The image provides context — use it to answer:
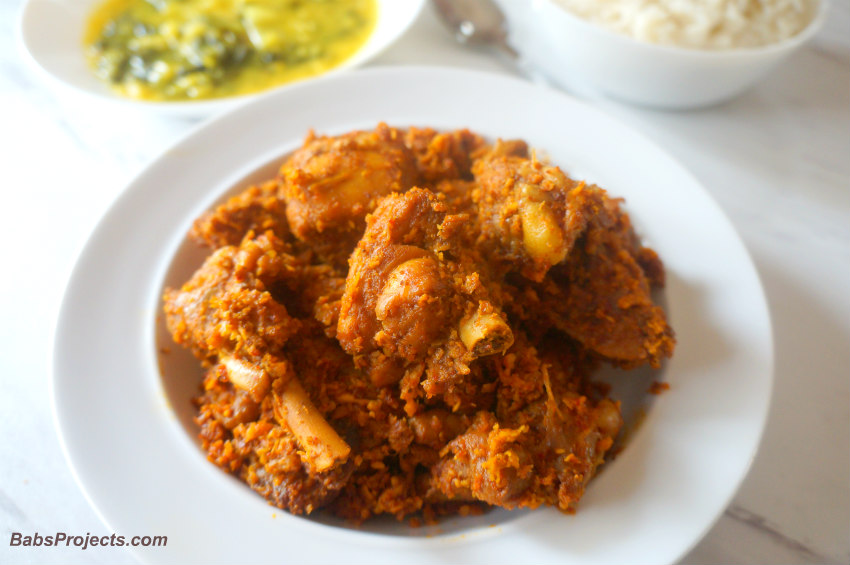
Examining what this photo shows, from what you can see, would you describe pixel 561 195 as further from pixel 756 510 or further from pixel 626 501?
pixel 756 510

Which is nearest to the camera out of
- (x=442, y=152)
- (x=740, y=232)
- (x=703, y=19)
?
(x=442, y=152)

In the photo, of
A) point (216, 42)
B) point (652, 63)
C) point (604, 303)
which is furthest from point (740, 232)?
point (216, 42)

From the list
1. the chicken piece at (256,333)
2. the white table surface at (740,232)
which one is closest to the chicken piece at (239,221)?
the chicken piece at (256,333)

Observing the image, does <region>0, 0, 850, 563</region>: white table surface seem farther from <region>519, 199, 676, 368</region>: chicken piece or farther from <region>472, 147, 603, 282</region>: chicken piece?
<region>472, 147, 603, 282</region>: chicken piece

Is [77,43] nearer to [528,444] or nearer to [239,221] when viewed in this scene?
[239,221]

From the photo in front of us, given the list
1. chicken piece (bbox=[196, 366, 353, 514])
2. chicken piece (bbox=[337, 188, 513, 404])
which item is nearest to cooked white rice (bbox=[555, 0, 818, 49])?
chicken piece (bbox=[337, 188, 513, 404])

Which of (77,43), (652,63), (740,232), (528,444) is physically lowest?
(740,232)

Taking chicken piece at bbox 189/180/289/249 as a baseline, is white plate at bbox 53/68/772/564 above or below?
below
